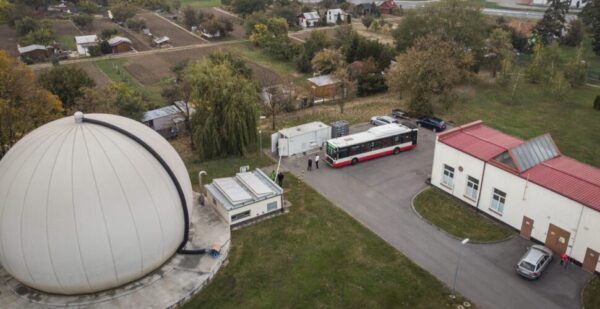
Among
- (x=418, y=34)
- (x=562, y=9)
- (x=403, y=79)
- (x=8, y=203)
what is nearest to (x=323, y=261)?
(x=8, y=203)

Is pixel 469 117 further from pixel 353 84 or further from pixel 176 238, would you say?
pixel 176 238

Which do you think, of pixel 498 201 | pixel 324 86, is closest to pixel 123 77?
pixel 324 86

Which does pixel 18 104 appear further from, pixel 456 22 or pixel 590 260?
pixel 456 22

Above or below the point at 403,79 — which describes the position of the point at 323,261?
below

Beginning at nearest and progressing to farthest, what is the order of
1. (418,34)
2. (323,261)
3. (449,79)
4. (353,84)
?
(323,261) → (449,79) → (353,84) → (418,34)

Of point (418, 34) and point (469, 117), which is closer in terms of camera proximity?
point (469, 117)

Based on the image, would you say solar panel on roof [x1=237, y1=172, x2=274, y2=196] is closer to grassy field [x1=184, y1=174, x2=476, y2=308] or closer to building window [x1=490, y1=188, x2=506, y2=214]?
grassy field [x1=184, y1=174, x2=476, y2=308]

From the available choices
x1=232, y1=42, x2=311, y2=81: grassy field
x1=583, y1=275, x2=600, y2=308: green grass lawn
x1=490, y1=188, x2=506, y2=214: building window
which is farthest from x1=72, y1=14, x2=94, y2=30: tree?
x1=583, y1=275, x2=600, y2=308: green grass lawn

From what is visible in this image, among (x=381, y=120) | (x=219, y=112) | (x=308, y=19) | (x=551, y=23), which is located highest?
(x=551, y=23)
